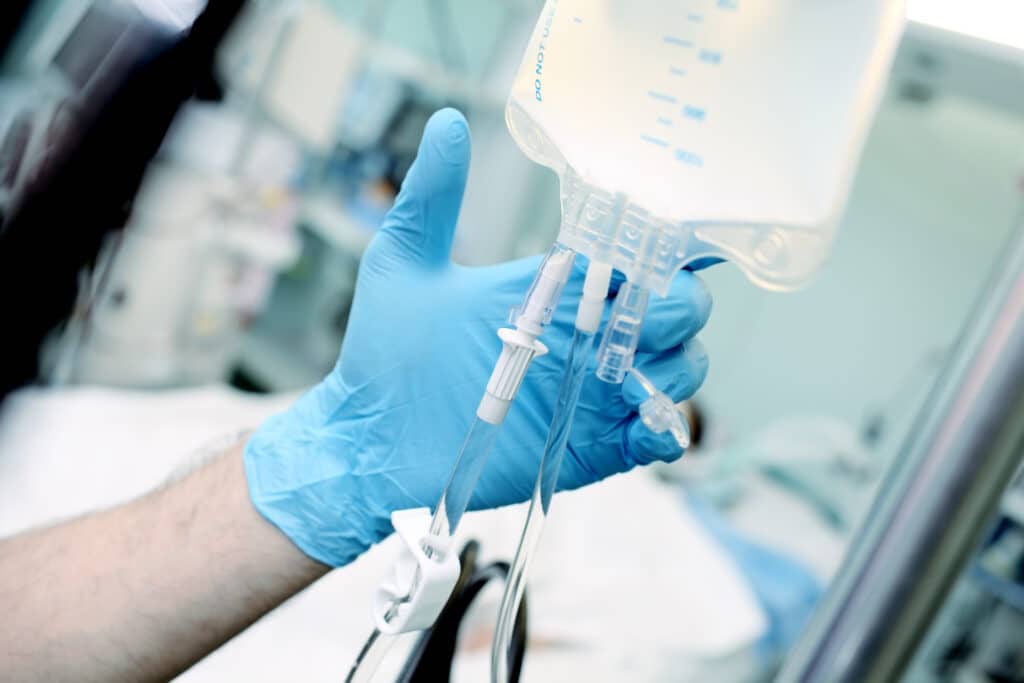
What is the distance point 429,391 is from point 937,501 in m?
0.48

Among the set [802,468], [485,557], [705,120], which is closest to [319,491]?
[705,120]

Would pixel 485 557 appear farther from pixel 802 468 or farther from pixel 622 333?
pixel 802 468

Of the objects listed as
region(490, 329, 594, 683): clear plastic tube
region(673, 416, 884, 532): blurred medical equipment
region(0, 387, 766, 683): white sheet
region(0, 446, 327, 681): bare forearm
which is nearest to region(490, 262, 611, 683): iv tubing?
region(490, 329, 594, 683): clear plastic tube

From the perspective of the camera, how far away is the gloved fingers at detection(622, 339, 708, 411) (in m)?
0.67

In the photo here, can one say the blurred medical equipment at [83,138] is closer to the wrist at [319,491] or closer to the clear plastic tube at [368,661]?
the wrist at [319,491]

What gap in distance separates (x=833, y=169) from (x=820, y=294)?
288cm

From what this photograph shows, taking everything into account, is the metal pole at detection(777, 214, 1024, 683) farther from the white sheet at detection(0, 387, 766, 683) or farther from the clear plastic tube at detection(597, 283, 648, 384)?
the white sheet at detection(0, 387, 766, 683)

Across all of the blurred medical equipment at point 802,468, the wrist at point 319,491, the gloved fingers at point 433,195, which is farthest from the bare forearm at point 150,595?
the blurred medical equipment at point 802,468

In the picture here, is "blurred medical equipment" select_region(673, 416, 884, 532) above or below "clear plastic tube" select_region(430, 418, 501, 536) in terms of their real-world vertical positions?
below

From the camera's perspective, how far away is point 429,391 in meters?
0.75

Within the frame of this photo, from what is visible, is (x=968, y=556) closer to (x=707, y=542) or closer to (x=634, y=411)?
Answer: (x=634, y=411)

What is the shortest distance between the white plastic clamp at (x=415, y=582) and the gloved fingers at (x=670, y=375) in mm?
217

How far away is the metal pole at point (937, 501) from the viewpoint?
0.58 m

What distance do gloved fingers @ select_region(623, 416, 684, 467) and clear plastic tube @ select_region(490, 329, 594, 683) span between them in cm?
7
